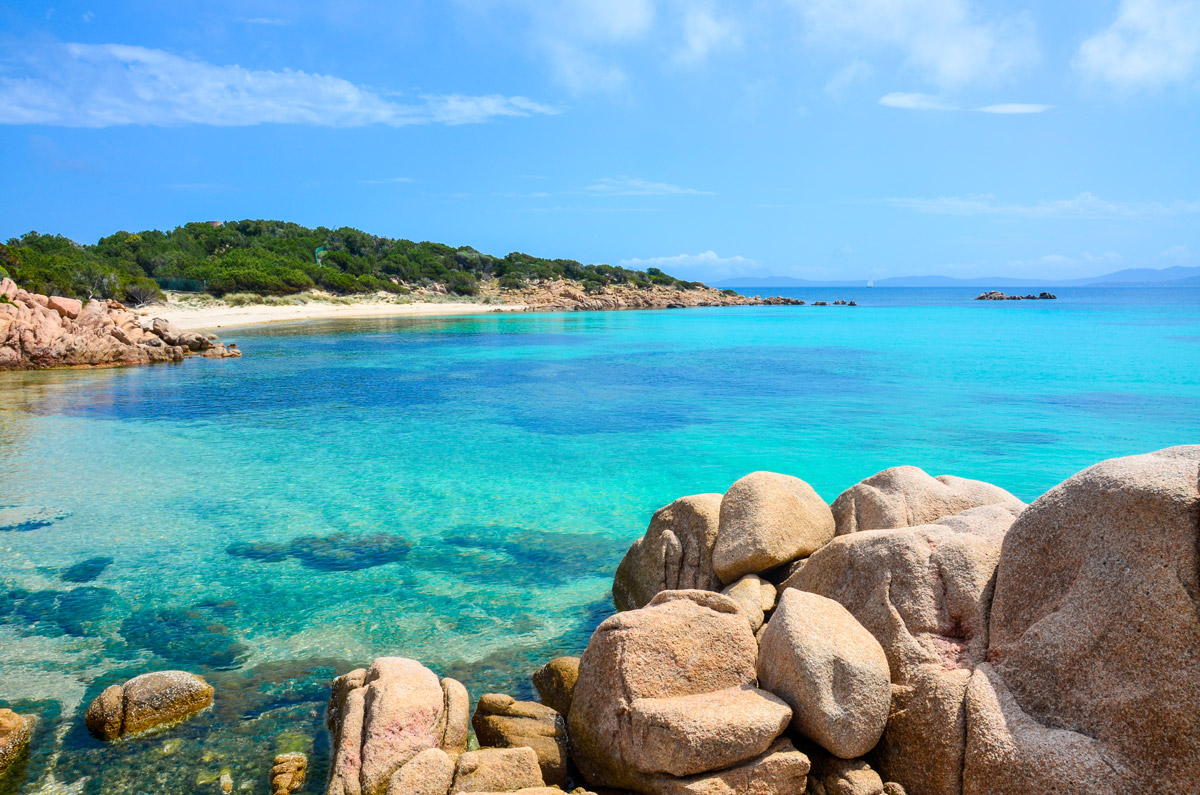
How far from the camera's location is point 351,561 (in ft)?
33.6

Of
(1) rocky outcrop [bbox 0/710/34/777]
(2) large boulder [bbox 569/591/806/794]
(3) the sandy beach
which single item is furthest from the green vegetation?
(2) large boulder [bbox 569/591/806/794]

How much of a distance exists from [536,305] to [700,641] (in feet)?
287

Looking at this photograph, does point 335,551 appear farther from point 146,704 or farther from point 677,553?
point 677,553

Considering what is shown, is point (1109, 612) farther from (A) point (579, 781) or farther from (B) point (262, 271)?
(B) point (262, 271)

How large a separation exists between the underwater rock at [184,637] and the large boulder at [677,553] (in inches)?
167

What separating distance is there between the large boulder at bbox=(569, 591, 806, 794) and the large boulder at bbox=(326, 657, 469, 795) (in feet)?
3.25

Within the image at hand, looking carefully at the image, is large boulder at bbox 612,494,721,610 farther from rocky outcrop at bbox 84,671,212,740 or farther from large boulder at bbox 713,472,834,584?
rocky outcrop at bbox 84,671,212,740

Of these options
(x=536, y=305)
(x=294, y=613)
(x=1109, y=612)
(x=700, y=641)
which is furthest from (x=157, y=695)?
(x=536, y=305)

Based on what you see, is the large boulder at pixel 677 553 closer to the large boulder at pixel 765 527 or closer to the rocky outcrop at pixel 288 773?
the large boulder at pixel 765 527

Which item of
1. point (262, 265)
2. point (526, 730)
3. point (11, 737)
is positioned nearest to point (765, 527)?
point (526, 730)

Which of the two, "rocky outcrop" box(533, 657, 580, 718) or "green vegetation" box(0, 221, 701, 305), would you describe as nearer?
"rocky outcrop" box(533, 657, 580, 718)

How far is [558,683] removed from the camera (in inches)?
248

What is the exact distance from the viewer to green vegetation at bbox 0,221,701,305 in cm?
5203

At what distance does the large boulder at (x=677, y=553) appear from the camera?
7.61 metres
